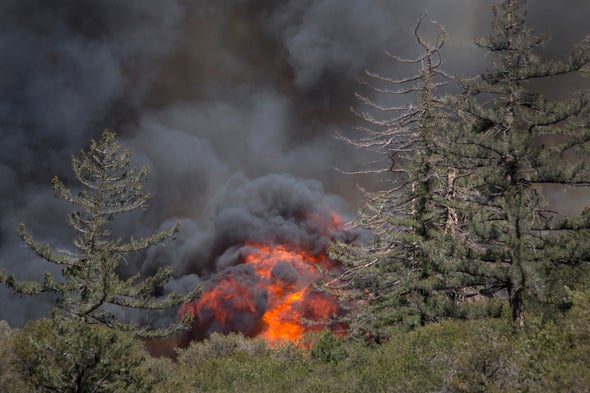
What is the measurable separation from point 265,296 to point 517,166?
13318 centimetres

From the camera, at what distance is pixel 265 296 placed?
141 meters

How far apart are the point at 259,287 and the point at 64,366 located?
132m

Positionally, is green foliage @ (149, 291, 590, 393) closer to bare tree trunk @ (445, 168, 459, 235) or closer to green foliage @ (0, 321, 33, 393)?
green foliage @ (0, 321, 33, 393)

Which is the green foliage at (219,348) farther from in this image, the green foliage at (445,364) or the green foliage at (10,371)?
the green foliage at (10,371)

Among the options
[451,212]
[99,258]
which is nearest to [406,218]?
[451,212]

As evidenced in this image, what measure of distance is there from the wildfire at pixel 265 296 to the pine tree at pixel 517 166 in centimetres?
11763

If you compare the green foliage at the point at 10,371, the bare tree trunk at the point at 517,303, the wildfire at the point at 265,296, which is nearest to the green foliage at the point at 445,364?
the bare tree trunk at the point at 517,303

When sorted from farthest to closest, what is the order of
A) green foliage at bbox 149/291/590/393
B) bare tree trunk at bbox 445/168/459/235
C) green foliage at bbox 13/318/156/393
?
bare tree trunk at bbox 445/168/459/235 < green foliage at bbox 13/318/156/393 < green foliage at bbox 149/291/590/393

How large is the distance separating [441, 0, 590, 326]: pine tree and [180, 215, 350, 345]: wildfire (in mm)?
117627

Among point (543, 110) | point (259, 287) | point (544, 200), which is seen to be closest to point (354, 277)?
point (544, 200)

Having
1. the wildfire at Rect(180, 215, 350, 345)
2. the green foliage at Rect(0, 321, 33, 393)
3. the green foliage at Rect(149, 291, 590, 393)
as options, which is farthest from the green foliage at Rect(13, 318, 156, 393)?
the wildfire at Rect(180, 215, 350, 345)

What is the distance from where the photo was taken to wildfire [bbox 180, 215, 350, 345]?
443ft

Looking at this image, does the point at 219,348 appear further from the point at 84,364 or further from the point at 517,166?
the point at 517,166

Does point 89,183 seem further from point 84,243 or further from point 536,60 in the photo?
point 536,60
